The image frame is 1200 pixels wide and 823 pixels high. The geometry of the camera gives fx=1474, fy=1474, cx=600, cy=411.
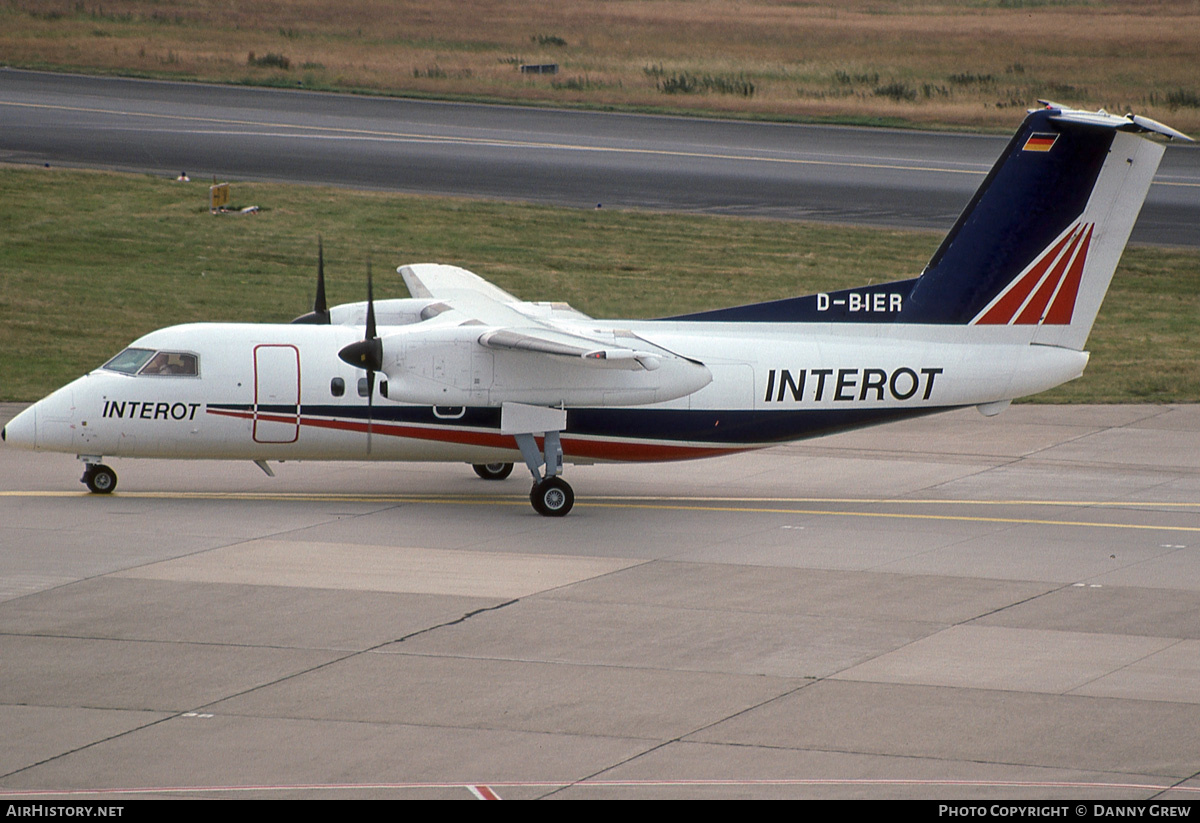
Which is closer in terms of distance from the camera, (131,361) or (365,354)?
(365,354)

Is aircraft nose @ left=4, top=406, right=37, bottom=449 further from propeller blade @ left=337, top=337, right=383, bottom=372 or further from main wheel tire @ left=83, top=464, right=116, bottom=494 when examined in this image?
propeller blade @ left=337, top=337, right=383, bottom=372

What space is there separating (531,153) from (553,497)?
3377 cm

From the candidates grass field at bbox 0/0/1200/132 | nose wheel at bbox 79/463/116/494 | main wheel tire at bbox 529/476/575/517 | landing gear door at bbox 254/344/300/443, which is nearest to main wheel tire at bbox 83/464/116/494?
nose wheel at bbox 79/463/116/494

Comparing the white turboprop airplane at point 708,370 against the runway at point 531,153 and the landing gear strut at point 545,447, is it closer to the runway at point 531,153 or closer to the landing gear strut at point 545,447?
the landing gear strut at point 545,447

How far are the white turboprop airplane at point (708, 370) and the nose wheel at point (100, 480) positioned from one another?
0.03m

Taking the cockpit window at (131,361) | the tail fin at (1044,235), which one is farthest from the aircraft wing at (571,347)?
the cockpit window at (131,361)

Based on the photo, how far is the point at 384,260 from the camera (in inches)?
1629

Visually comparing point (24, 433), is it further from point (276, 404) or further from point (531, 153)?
point (531, 153)

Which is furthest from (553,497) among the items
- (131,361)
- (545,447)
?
(131,361)

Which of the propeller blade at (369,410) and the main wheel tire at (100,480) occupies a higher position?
the propeller blade at (369,410)

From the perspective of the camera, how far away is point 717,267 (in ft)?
139

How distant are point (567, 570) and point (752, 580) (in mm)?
2340

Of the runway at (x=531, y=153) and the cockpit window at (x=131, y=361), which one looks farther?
the runway at (x=531, y=153)

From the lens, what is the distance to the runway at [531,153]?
47719 millimetres
